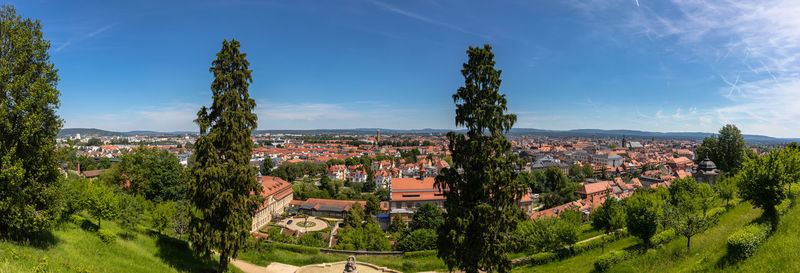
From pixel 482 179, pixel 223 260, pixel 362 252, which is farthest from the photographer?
pixel 362 252

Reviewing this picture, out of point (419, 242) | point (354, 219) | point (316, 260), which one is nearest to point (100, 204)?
point (316, 260)

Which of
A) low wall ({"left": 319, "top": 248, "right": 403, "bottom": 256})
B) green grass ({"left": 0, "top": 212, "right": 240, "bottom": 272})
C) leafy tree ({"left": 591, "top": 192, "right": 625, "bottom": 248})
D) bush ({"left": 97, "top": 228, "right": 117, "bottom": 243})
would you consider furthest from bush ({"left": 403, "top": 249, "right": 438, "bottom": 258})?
bush ({"left": 97, "top": 228, "right": 117, "bottom": 243})

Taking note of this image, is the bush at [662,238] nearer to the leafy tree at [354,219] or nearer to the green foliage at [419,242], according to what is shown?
the green foliage at [419,242]

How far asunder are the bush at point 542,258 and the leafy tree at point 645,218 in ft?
16.8

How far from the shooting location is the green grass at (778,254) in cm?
997

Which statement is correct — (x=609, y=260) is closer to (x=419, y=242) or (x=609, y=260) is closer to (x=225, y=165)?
(x=419, y=242)

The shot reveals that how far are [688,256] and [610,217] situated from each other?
11531 mm

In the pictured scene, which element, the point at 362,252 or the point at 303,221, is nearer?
the point at 362,252

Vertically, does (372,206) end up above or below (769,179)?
below

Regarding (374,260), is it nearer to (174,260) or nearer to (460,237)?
(174,260)

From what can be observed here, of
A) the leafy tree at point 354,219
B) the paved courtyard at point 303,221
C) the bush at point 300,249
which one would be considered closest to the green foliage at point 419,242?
the bush at point 300,249

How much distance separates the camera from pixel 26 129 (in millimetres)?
10328

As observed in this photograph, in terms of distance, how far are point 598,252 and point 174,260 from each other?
77.8ft

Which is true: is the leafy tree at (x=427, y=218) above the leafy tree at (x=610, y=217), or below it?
below
